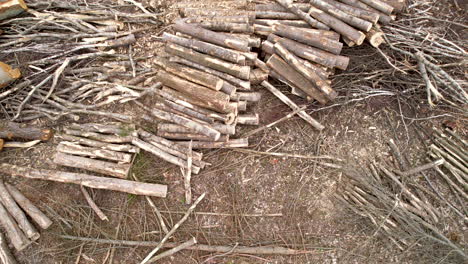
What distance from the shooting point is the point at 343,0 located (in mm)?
5871

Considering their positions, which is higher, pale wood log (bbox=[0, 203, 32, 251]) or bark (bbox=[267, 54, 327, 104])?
bark (bbox=[267, 54, 327, 104])

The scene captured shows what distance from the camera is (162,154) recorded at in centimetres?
562

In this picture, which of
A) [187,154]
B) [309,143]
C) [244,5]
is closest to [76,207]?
[187,154]

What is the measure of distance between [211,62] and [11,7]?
185 inches

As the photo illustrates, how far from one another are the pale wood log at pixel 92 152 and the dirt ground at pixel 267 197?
0.31 meters

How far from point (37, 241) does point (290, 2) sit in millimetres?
→ 6832

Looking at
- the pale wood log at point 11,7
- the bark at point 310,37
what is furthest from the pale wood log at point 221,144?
the pale wood log at point 11,7

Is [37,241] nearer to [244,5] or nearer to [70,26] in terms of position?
[70,26]

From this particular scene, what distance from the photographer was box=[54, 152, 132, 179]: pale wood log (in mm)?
5527

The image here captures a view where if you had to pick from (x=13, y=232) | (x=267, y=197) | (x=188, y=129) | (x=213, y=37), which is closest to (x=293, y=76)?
(x=213, y=37)

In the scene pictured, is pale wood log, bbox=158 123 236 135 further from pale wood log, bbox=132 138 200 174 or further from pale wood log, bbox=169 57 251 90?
pale wood log, bbox=169 57 251 90

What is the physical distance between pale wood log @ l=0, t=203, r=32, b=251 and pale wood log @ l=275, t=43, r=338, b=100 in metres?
5.92

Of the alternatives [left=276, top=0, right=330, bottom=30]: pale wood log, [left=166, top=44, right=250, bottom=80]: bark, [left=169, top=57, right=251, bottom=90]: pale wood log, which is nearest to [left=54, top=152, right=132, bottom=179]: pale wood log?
[left=169, top=57, right=251, bottom=90]: pale wood log

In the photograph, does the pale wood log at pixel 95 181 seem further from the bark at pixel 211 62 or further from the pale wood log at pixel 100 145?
the bark at pixel 211 62
